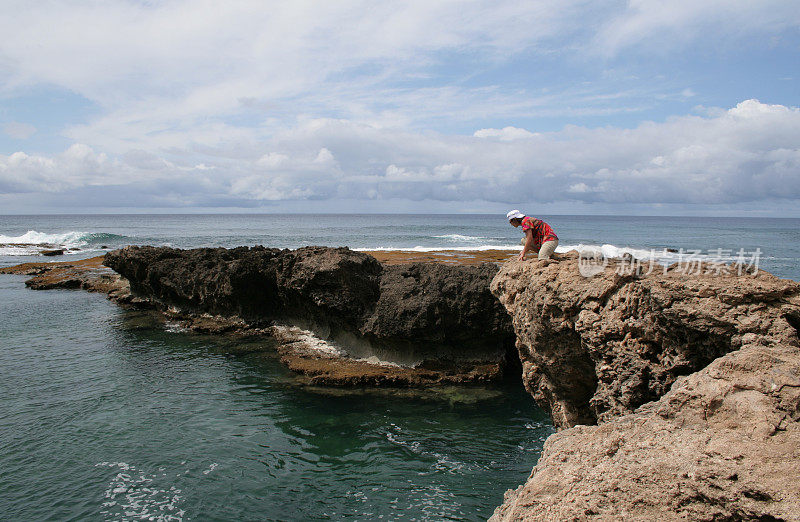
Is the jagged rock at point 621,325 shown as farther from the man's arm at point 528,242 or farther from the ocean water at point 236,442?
the ocean water at point 236,442

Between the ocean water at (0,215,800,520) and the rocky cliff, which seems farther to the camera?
the rocky cliff

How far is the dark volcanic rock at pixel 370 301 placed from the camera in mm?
16594

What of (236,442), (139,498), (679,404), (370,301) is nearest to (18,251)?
(370,301)

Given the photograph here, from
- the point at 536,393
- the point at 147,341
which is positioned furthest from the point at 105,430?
the point at 536,393

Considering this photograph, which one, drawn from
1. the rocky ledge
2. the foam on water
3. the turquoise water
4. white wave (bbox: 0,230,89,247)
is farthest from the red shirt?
white wave (bbox: 0,230,89,247)

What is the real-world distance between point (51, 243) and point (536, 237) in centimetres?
8781

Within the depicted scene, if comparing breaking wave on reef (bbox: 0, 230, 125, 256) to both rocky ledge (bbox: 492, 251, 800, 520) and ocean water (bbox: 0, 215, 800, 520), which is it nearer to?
ocean water (bbox: 0, 215, 800, 520)

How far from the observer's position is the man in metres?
9.30

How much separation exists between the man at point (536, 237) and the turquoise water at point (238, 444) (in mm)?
4823

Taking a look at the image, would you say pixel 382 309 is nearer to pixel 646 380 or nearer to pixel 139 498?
pixel 139 498

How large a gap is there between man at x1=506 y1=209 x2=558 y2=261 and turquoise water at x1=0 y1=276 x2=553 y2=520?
4.82 metres

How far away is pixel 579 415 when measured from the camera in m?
8.64

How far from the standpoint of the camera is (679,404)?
473cm

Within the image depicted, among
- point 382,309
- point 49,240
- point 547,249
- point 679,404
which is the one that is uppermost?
point 547,249
